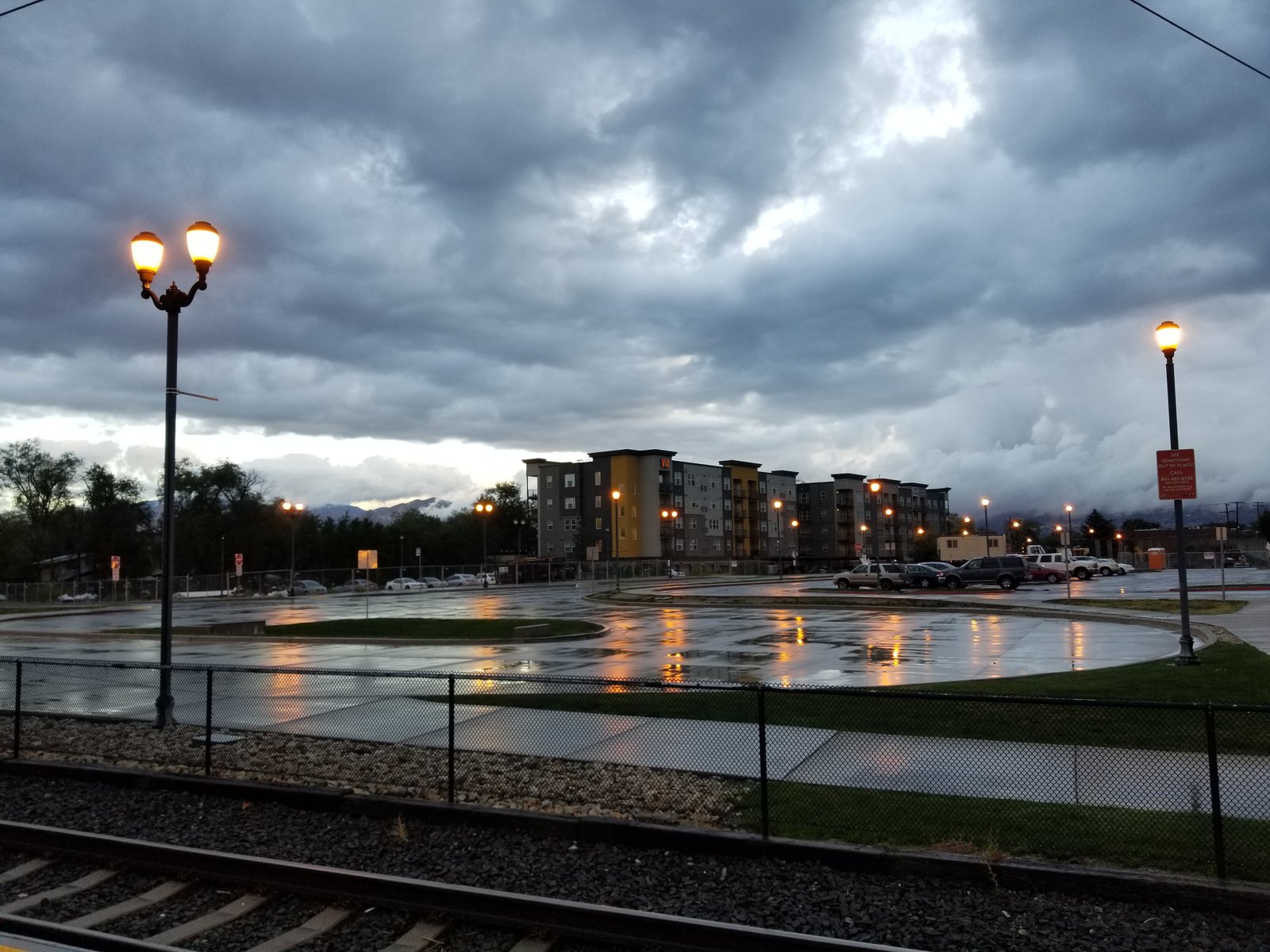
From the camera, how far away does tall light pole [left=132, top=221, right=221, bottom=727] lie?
13.0m

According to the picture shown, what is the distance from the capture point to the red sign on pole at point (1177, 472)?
17.5 m

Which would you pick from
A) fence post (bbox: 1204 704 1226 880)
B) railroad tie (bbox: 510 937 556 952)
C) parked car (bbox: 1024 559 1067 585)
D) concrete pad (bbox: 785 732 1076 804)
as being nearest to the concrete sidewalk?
concrete pad (bbox: 785 732 1076 804)

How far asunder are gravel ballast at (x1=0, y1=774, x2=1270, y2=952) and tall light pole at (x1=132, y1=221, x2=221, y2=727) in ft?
11.9

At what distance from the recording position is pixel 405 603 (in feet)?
163

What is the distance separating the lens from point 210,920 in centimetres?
674

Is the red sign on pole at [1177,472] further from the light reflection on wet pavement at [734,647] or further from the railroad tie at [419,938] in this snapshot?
the railroad tie at [419,938]

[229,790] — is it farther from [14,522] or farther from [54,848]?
[14,522]

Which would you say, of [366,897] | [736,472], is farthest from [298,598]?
[736,472]

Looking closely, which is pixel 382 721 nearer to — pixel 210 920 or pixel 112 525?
pixel 210 920

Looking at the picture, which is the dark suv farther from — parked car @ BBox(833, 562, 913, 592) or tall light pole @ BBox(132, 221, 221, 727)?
tall light pole @ BBox(132, 221, 221, 727)

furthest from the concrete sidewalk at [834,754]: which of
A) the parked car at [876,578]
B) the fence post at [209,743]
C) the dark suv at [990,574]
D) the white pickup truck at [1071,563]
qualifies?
the white pickup truck at [1071,563]

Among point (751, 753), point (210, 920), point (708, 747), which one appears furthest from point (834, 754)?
point (210, 920)

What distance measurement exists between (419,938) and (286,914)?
1.18 meters

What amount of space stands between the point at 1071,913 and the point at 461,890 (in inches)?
164
